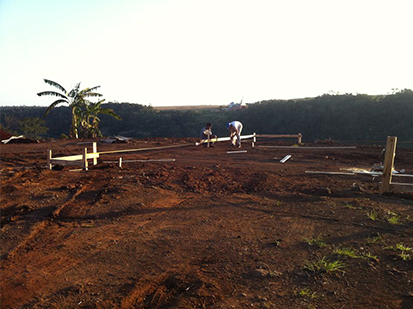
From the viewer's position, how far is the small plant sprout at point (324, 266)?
344 cm

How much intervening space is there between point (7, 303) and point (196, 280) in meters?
1.74

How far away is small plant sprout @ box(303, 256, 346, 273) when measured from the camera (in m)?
3.44

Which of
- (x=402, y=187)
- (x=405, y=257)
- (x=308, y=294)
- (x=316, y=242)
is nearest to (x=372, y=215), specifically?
(x=402, y=187)

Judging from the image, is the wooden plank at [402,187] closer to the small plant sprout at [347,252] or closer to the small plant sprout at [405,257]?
the small plant sprout at [405,257]

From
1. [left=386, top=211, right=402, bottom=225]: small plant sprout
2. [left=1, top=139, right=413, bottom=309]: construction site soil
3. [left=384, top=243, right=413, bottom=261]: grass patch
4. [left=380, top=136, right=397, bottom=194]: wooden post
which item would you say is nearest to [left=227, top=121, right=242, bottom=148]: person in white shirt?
[left=1, top=139, right=413, bottom=309]: construction site soil

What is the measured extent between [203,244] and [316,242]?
1482 mm

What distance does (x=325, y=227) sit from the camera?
480 centimetres

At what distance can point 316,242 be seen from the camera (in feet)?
13.7

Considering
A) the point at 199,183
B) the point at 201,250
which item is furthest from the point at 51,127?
the point at 201,250

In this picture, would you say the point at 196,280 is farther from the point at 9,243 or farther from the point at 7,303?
the point at 9,243

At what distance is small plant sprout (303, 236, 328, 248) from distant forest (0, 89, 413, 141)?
27.5 meters

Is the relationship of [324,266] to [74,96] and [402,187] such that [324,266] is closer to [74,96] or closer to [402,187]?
[402,187]

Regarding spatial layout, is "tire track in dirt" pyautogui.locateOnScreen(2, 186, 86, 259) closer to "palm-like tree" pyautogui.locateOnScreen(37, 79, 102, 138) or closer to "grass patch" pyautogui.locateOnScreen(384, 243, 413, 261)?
"grass patch" pyautogui.locateOnScreen(384, 243, 413, 261)

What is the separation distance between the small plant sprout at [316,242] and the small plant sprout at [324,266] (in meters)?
0.45
